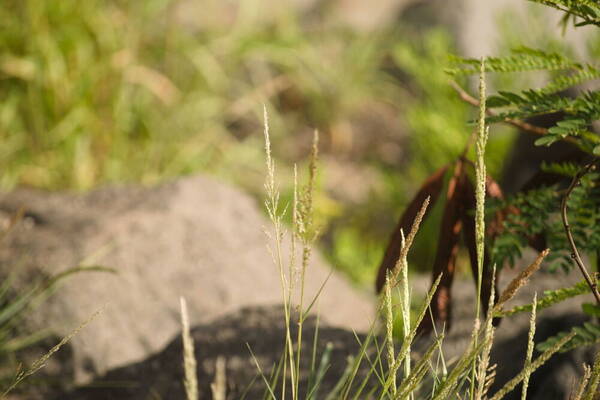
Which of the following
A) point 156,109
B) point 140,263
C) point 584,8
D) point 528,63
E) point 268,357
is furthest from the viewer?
point 156,109

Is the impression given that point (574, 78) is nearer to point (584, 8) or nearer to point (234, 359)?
point (584, 8)

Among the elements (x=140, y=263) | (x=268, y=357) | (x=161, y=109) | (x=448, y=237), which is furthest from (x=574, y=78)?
(x=161, y=109)

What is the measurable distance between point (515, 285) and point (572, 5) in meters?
0.45

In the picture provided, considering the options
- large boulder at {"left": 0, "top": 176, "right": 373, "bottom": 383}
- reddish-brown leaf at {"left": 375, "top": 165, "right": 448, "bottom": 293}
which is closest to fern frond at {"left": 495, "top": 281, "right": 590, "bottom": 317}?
reddish-brown leaf at {"left": 375, "top": 165, "right": 448, "bottom": 293}

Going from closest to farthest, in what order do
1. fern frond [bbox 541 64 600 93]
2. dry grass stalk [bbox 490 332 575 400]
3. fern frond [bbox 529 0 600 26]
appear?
dry grass stalk [bbox 490 332 575 400], fern frond [bbox 529 0 600 26], fern frond [bbox 541 64 600 93]

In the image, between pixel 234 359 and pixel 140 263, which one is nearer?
pixel 234 359

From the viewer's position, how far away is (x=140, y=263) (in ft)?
6.59

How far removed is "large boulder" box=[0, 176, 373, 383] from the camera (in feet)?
6.03

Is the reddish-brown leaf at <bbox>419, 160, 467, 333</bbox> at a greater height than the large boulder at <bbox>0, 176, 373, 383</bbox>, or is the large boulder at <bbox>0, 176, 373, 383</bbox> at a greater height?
the reddish-brown leaf at <bbox>419, 160, 467, 333</bbox>

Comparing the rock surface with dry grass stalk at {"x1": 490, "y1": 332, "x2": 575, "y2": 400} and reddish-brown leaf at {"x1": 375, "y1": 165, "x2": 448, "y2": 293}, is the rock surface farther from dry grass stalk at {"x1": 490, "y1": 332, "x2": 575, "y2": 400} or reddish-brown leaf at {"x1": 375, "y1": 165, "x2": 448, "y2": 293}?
dry grass stalk at {"x1": 490, "y1": 332, "x2": 575, "y2": 400}

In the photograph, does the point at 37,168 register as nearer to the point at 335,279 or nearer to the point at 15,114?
the point at 15,114

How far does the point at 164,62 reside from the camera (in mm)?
3686

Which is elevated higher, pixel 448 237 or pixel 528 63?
pixel 528 63

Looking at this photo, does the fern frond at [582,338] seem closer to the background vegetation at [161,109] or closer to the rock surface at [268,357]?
the rock surface at [268,357]
